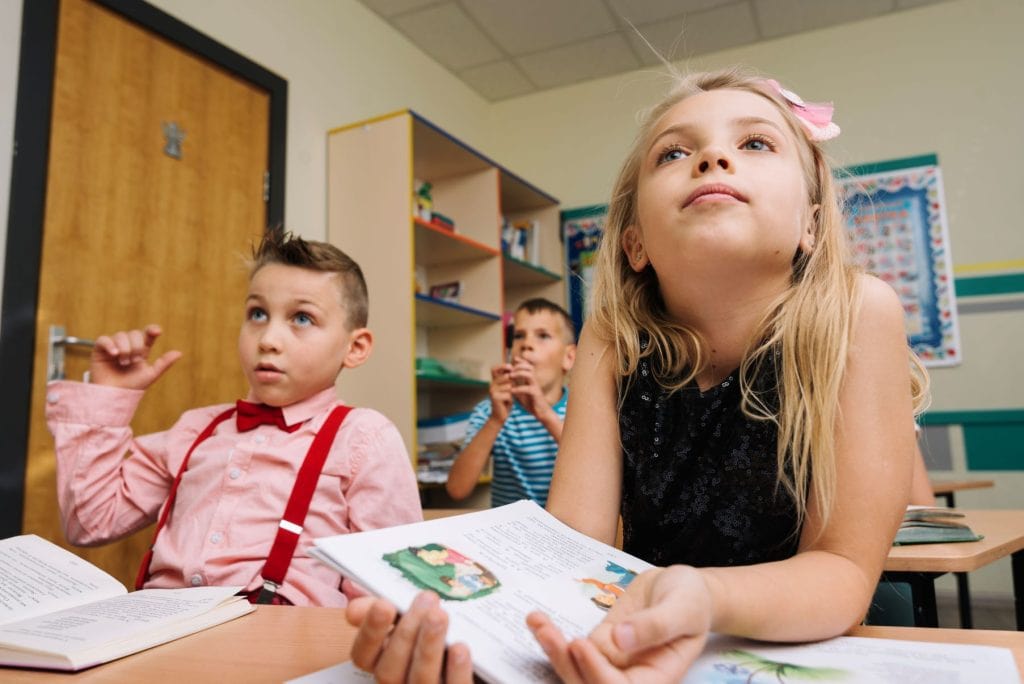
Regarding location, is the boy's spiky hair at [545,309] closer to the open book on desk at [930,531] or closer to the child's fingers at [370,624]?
the open book on desk at [930,531]

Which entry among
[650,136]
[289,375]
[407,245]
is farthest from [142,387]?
[407,245]

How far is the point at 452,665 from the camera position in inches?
16.4

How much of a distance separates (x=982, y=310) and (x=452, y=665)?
12.7 ft

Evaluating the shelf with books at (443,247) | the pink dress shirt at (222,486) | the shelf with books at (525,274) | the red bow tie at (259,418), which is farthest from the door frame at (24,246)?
the shelf with books at (525,274)

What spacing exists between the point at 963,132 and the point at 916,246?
1.98 feet

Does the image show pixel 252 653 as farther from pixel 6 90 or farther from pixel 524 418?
pixel 6 90

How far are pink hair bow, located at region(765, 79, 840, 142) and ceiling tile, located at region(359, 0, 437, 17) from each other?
295 centimetres

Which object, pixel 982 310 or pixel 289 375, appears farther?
pixel 982 310

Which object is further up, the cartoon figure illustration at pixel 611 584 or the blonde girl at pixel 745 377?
the blonde girl at pixel 745 377

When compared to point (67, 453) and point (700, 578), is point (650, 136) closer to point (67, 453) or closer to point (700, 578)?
point (700, 578)

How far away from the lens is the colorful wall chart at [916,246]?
353 cm

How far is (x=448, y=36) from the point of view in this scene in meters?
3.80

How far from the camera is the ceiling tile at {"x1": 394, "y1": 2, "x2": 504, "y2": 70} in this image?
3.59 meters

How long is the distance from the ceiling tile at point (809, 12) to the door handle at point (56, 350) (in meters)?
3.39
